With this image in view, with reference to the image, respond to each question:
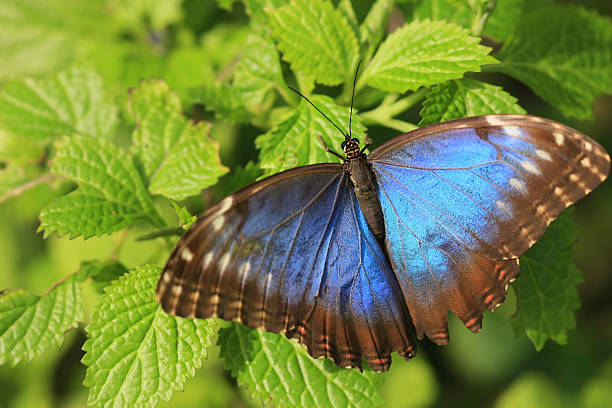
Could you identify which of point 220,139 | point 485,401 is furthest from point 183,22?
point 485,401

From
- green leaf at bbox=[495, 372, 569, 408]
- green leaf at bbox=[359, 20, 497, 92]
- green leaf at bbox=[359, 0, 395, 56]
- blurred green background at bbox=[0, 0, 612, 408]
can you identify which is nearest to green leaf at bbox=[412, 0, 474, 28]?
green leaf at bbox=[359, 0, 395, 56]

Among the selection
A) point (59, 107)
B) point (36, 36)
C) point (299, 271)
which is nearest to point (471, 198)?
point (299, 271)

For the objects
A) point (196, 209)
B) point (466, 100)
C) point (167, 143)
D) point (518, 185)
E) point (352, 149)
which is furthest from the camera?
point (196, 209)

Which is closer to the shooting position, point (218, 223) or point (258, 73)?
point (218, 223)

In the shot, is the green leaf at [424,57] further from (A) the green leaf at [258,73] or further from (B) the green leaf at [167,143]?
(B) the green leaf at [167,143]

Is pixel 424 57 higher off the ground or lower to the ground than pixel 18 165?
lower

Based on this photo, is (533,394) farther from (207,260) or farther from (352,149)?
(207,260)

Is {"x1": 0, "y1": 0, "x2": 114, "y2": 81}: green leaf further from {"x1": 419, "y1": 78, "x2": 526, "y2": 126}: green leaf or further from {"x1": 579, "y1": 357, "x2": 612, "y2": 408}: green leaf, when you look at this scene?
{"x1": 579, "y1": 357, "x2": 612, "y2": 408}: green leaf
